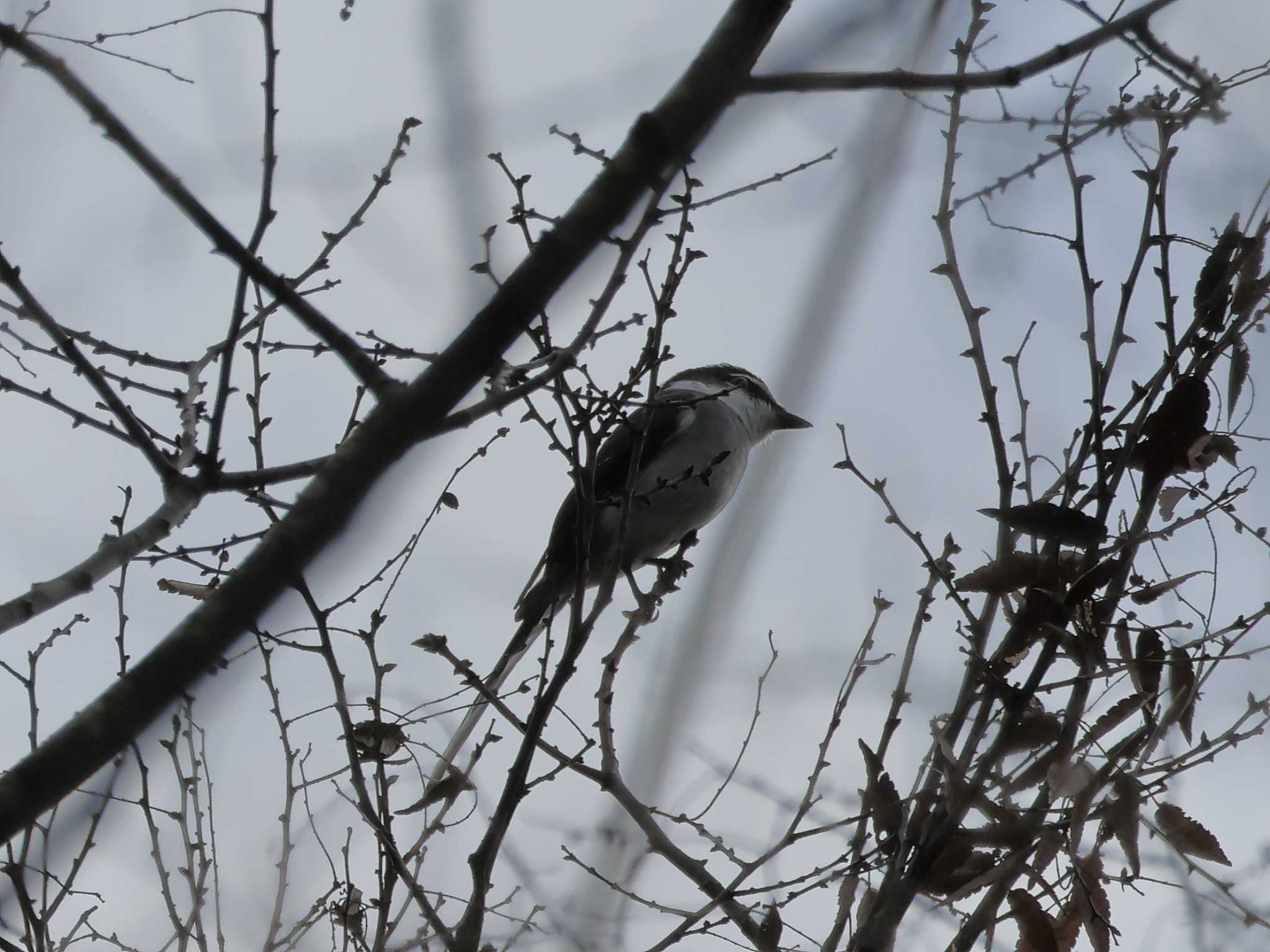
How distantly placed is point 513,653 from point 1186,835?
313cm

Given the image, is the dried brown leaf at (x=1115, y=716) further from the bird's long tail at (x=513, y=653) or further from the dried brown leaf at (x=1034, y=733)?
the bird's long tail at (x=513, y=653)

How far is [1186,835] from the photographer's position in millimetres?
2404

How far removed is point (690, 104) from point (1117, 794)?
1673mm

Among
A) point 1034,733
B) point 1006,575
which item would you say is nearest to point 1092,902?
point 1034,733

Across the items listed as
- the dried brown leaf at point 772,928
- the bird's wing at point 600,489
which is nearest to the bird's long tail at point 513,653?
the bird's wing at point 600,489

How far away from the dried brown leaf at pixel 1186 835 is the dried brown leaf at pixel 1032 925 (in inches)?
11.1

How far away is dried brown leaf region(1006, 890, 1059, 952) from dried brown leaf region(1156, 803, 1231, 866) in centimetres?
28

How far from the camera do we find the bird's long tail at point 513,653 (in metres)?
3.46

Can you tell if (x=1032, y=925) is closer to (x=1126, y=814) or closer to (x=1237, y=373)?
(x=1126, y=814)

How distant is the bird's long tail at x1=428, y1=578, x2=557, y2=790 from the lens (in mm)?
3455

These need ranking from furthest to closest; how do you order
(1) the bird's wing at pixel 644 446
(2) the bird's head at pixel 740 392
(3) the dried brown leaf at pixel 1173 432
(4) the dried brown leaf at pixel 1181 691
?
(2) the bird's head at pixel 740 392 < (1) the bird's wing at pixel 644 446 < (3) the dried brown leaf at pixel 1173 432 < (4) the dried brown leaf at pixel 1181 691

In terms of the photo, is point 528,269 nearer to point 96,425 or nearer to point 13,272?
point 13,272

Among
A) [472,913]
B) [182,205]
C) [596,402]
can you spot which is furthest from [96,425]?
[182,205]

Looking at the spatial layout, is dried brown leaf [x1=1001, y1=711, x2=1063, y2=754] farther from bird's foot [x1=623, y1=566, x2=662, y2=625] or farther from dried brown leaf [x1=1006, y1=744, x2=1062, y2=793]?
bird's foot [x1=623, y1=566, x2=662, y2=625]
